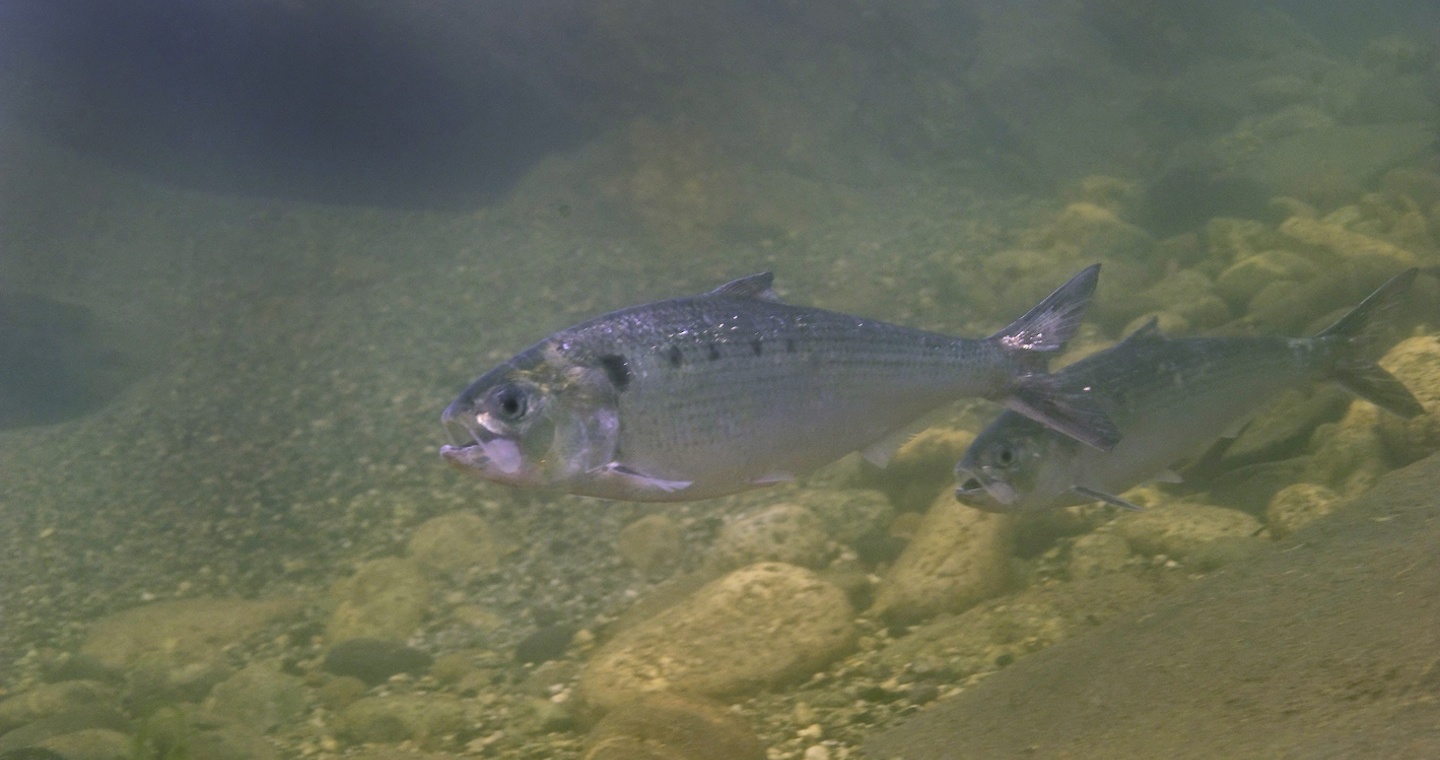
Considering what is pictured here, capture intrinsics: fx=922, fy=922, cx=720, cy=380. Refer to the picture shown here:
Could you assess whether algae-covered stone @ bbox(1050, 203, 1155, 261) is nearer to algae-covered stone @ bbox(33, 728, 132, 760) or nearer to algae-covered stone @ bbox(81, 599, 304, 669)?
algae-covered stone @ bbox(81, 599, 304, 669)

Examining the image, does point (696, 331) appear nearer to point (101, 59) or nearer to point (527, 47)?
point (527, 47)

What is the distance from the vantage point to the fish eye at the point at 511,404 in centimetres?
225

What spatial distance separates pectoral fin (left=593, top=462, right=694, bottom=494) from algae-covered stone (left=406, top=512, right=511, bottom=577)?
140 inches

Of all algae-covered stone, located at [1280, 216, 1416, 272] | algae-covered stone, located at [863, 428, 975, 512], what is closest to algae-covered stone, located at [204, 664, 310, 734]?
algae-covered stone, located at [863, 428, 975, 512]

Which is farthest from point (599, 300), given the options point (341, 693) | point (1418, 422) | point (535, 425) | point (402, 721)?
point (535, 425)

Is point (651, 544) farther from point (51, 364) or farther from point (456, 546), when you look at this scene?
point (51, 364)

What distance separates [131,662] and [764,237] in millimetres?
8125

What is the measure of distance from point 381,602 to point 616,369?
11.4 ft

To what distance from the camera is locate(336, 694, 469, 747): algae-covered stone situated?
3885 mm

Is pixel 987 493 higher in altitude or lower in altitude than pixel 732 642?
higher

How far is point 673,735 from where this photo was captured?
3.10 metres

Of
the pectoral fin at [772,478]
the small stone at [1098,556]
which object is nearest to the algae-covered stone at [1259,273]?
the small stone at [1098,556]

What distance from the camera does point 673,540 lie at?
17.9 feet

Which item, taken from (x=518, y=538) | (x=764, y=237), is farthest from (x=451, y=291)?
(x=518, y=538)
